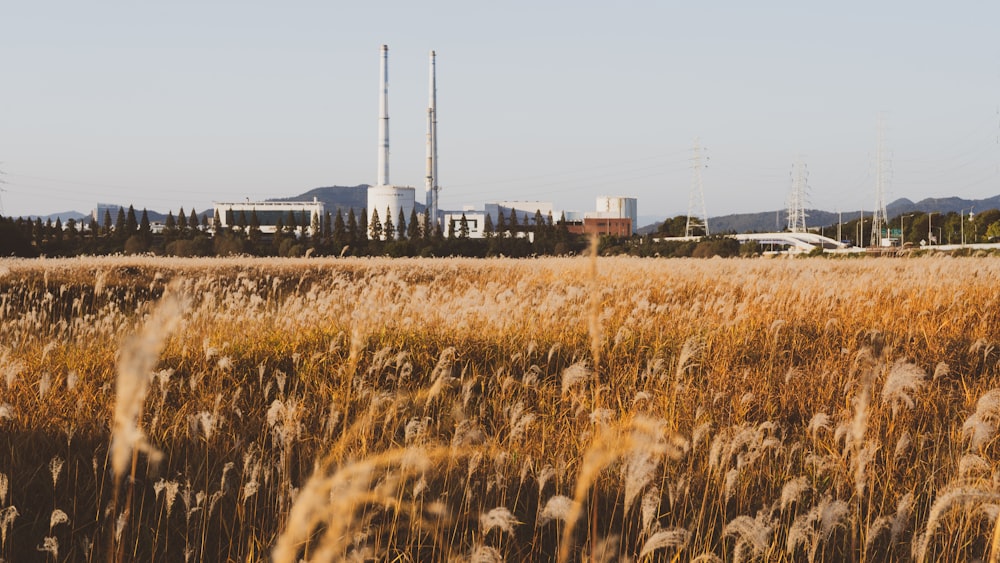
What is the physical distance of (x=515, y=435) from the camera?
4.63 meters

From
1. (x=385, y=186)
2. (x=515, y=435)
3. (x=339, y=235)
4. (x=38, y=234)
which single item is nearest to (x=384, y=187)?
(x=385, y=186)

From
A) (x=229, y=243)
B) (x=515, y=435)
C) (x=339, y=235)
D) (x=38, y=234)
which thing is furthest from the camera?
(x=339, y=235)

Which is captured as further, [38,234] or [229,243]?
[38,234]

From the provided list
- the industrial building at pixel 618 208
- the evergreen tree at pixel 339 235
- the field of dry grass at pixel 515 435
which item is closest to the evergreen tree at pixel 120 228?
the evergreen tree at pixel 339 235

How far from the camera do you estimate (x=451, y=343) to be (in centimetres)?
724

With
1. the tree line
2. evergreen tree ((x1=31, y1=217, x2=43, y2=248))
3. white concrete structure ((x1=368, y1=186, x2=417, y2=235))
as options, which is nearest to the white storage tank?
white concrete structure ((x1=368, y1=186, x2=417, y2=235))

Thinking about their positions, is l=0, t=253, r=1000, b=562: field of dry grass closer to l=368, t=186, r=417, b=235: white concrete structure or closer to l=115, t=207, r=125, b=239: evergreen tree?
l=115, t=207, r=125, b=239: evergreen tree

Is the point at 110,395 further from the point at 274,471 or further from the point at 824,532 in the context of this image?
the point at 824,532

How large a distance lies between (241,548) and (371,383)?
9.53 feet

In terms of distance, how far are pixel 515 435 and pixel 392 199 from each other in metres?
119

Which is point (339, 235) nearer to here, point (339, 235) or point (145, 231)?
point (339, 235)

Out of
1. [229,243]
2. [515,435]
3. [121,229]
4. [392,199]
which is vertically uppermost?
[392,199]

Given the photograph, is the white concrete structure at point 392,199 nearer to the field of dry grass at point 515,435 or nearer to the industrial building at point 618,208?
the industrial building at point 618,208

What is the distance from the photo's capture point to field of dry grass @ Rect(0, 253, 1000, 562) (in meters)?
3.14
